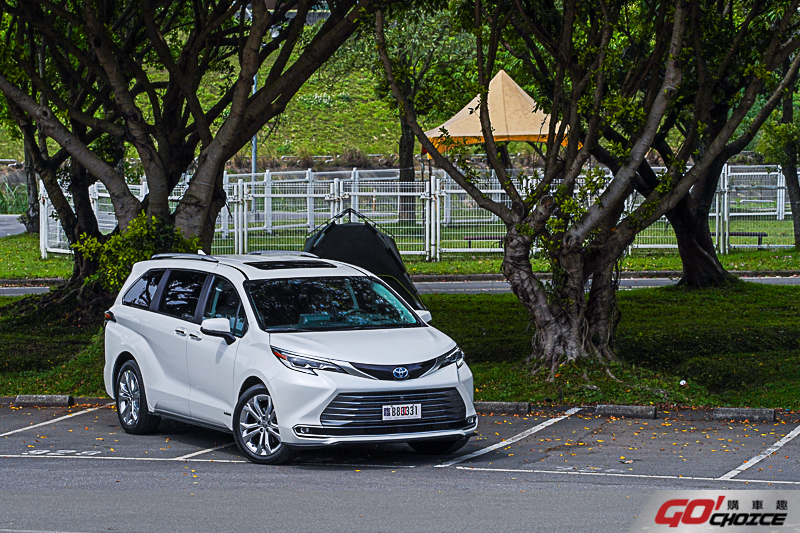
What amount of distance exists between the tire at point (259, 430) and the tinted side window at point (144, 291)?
220 cm

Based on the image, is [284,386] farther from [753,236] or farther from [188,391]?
[753,236]

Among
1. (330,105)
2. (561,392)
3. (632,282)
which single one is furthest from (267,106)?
(330,105)

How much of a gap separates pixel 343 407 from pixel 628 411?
4034 millimetres

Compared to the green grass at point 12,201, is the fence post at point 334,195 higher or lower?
higher

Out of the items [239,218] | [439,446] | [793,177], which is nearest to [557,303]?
[439,446]

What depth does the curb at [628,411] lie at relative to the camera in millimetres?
11086

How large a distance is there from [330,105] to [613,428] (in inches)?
2669

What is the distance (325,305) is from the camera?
9477 mm

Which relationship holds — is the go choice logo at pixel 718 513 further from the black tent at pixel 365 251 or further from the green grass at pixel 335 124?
the green grass at pixel 335 124

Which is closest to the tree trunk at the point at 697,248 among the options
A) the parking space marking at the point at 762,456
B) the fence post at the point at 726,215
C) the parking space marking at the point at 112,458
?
the fence post at the point at 726,215

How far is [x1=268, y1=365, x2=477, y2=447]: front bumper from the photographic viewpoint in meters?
8.28

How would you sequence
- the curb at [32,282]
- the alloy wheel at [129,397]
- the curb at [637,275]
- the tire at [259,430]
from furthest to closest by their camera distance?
the curb at [32,282]
the curb at [637,275]
the alloy wheel at [129,397]
the tire at [259,430]

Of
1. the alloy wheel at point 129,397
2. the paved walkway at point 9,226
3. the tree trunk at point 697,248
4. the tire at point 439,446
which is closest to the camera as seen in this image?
the tire at point 439,446

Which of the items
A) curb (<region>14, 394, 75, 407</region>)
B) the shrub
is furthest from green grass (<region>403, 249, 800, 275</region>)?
curb (<region>14, 394, 75, 407</region>)
